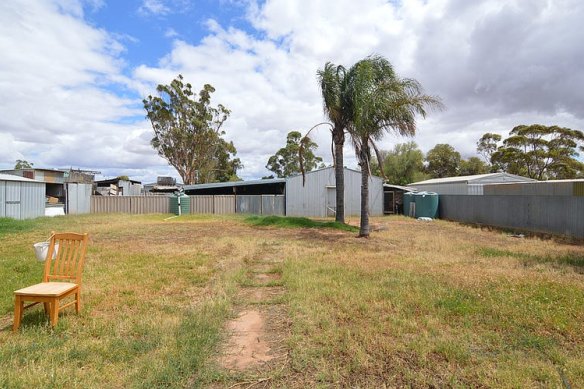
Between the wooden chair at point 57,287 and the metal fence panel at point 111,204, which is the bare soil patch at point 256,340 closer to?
the wooden chair at point 57,287

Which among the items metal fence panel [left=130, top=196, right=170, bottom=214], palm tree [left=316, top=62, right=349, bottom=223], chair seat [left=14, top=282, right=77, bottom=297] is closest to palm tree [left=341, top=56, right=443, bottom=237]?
palm tree [left=316, top=62, right=349, bottom=223]

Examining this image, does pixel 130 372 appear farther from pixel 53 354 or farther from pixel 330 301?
pixel 330 301

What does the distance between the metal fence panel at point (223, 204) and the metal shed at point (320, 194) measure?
13.6ft

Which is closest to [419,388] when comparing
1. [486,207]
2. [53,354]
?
[53,354]

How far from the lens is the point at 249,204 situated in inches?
961

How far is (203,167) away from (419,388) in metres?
38.3

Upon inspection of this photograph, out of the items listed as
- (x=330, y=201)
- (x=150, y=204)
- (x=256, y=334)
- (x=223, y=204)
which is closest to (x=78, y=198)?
(x=150, y=204)

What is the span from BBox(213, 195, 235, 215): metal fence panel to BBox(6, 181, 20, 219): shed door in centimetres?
1095

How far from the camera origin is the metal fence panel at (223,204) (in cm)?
2456

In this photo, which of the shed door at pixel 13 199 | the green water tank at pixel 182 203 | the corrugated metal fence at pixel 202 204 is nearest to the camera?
the shed door at pixel 13 199

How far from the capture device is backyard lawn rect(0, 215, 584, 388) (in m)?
3.12

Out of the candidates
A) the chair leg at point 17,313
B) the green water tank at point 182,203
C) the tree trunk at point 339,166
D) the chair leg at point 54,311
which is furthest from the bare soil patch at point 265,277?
the green water tank at point 182,203

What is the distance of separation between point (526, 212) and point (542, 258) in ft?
26.9

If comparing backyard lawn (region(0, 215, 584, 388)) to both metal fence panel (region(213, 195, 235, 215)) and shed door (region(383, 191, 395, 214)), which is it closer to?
metal fence panel (region(213, 195, 235, 215))
